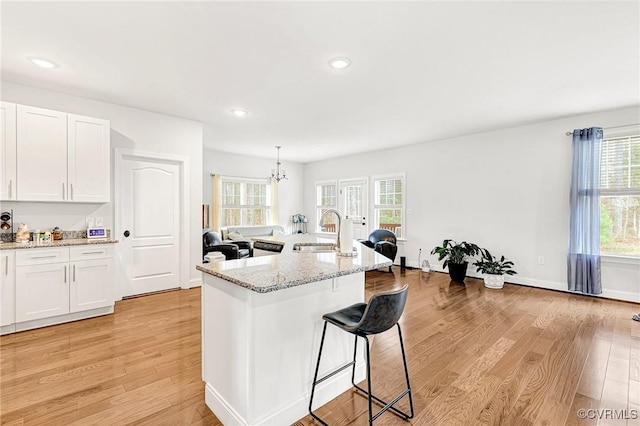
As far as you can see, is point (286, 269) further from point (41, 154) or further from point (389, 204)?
point (389, 204)

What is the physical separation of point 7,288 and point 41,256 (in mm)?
384

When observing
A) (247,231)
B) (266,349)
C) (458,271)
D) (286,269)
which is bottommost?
(458,271)

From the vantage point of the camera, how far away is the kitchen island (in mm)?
1625

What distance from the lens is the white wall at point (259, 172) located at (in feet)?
22.9

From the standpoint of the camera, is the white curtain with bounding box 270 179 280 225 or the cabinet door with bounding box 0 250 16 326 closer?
the cabinet door with bounding box 0 250 16 326

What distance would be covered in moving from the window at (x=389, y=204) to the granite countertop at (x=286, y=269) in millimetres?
4586

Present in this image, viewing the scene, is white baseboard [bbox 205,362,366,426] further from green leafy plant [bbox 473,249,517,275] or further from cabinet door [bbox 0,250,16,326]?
green leafy plant [bbox 473,249,517,275]

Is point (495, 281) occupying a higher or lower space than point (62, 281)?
lower

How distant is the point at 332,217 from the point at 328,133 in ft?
10.8

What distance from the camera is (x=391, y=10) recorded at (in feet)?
6.87

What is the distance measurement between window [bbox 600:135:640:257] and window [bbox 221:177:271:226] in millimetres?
6666

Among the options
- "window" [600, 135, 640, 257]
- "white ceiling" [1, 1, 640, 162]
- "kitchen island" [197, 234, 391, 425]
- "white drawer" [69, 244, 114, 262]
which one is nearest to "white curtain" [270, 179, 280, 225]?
"white ceiling" [1, 1, 640, 162]

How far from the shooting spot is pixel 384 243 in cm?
577

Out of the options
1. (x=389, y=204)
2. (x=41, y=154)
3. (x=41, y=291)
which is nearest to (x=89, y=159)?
(x=41, y=154)
